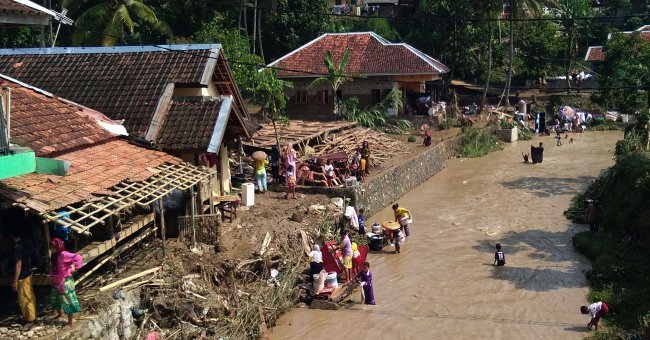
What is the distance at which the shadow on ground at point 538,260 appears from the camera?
17812 millimetres

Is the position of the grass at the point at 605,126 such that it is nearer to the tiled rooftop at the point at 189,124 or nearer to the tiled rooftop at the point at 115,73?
the tiled rooftop at the point at 115,73

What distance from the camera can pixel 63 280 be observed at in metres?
10.8

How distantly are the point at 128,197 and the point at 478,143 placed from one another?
91.8ft

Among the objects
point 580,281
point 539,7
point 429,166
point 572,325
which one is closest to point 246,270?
point 572,325

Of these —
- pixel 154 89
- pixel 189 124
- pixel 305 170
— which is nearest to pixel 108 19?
pixel 305 170

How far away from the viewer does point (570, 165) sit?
33.5 meters

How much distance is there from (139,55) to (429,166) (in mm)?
16376

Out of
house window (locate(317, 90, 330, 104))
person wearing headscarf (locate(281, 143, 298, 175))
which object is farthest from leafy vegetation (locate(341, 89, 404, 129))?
person wearing headscarf (locate(281, 143, 298, 175))

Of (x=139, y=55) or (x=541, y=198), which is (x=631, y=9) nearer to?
(x=541, y=198)

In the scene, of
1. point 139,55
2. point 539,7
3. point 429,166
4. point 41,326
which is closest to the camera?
point 41,326

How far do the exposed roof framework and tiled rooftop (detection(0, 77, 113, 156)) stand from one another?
1447 millimetres

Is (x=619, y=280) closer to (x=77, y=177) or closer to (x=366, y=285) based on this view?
(x=366, y=285)

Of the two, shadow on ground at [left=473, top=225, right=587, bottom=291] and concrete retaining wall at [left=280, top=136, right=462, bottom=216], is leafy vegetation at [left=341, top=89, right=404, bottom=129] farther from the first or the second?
shadow on ground at [left=473, top=225, right=587, bottom=291]

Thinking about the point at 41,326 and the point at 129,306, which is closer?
the point at 41,326
